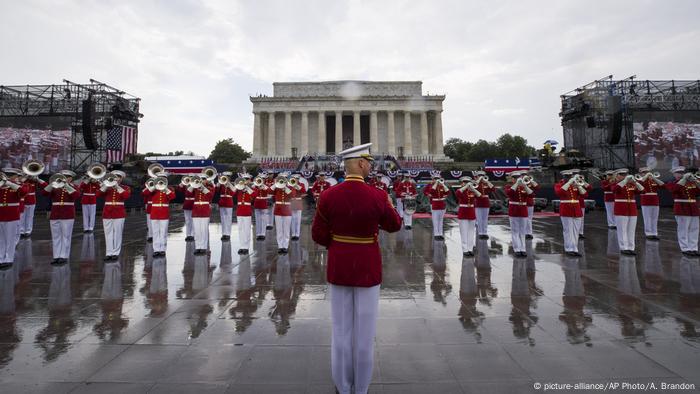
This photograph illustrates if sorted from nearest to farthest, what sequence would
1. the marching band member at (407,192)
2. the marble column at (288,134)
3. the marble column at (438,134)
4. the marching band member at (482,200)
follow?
the marching band member at (482,200), the marching band member at (407,192), the marble column at (288,134), the marble column at (438,134)

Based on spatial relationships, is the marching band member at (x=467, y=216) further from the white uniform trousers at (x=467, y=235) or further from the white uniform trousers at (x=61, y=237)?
the white uniform trousers at (x=61, y=237)

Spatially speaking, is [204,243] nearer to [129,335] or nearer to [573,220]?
[129,335]

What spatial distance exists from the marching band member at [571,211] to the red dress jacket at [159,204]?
35.5 ft

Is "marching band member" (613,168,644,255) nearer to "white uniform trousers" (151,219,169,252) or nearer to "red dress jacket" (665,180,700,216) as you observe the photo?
"red dress jacket" (665,180,700,216)


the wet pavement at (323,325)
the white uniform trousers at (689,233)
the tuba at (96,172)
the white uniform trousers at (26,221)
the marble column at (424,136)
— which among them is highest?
the marble column at (424,136)

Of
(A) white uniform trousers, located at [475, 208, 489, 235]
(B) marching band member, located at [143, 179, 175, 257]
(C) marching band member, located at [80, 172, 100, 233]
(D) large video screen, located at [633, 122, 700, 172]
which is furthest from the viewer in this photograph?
(D) large video screen, located at [633, 122, 700, 172]

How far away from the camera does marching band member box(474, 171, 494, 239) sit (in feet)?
37.1

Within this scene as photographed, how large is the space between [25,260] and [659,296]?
46.8 feet

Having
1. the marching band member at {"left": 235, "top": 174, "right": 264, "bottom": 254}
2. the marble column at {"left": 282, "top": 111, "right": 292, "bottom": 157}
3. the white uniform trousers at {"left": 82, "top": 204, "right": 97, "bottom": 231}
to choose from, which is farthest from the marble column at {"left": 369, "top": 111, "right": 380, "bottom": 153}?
the marching band member at {"left": 235, "top": 174, "right": 264, "bottom": 254}

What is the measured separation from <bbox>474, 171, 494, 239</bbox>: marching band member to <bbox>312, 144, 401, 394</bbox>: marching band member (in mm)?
8669

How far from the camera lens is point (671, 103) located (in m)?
32.2

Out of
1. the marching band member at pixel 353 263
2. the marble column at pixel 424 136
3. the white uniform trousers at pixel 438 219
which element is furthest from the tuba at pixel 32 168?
the marble column at pixel 424 136

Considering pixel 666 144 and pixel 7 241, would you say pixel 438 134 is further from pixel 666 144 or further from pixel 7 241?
pixel 7 241

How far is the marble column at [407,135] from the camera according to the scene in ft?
233
